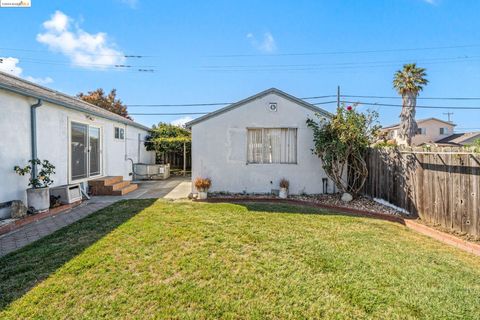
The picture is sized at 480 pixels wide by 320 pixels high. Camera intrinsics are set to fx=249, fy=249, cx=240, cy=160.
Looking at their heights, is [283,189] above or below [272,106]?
below

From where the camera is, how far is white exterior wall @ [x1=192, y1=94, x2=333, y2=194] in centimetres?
970

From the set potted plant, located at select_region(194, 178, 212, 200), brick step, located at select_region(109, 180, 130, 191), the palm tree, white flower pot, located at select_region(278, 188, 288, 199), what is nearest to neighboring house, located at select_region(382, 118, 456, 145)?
the palm tree

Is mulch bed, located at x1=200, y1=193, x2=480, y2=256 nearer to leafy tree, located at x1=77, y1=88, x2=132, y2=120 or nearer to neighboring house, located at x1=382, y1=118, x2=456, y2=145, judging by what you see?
leafy tree, located at x1=77, y1=88, x2=132, y2=120

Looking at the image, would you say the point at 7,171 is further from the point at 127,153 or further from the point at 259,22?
the point at 259,22

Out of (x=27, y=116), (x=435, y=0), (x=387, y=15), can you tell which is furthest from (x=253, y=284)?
(x=387, y=15)

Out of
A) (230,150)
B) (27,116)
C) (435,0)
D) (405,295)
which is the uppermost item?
(435,0)

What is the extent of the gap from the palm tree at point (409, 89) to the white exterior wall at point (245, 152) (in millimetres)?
18587

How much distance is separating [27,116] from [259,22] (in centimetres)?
1278

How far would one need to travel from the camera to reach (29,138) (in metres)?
7.15

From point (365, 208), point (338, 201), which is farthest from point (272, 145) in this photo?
point (365, 208)

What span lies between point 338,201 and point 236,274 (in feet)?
20.7

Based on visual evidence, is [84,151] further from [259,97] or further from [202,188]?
[259,97]

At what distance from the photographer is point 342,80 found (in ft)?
80.2

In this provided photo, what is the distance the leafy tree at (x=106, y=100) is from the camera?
2944 cm
